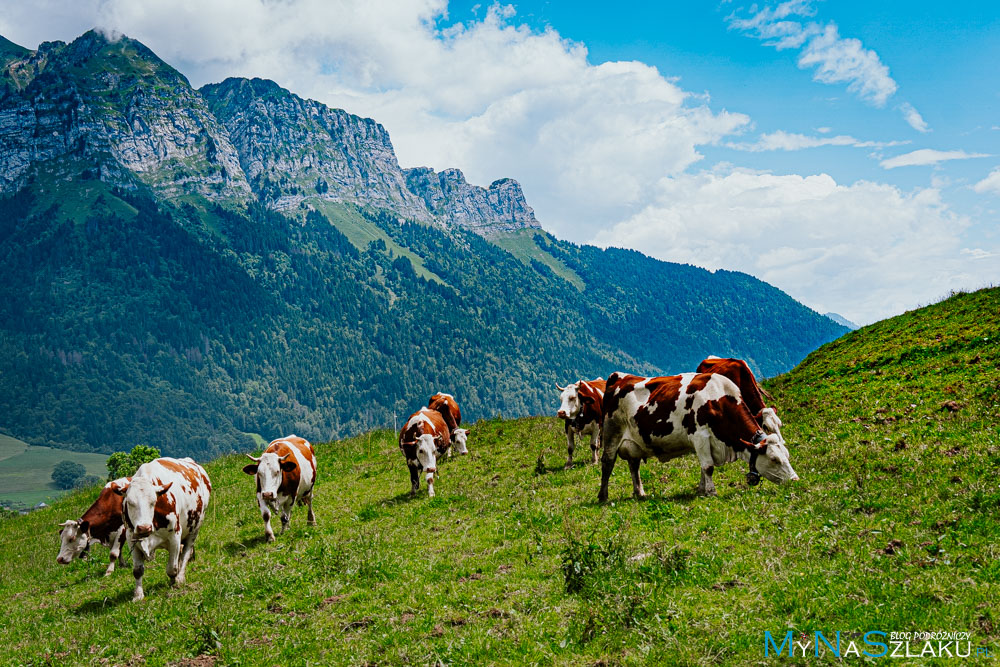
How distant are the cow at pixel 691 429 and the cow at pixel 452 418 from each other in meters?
13.7

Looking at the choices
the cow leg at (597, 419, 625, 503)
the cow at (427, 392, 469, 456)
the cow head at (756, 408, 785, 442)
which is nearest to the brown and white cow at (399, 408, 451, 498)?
the cow at (427, 392, 469, 456)

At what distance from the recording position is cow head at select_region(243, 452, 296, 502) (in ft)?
Answer: 57.2

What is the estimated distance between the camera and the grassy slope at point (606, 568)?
8.08 m

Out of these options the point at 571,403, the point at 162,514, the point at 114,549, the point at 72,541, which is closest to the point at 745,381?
the point at 571,403

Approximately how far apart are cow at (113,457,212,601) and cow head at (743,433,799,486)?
13374 mm

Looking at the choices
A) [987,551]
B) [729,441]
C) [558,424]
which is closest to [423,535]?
[729,441]

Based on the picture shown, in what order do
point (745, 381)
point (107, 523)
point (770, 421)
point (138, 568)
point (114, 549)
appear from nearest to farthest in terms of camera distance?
point (138, 568)
point (770, 421)
point (745, 381)
point (114, 549)
point (107, 523)

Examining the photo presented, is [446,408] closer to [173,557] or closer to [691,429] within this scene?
[173,557]

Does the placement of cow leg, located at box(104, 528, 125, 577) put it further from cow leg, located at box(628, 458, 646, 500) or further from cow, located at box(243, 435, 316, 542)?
cow leg, located at box(628, 458, 646, 500)

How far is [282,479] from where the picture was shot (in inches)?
713

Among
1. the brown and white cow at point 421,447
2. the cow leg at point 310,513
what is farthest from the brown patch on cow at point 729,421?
the cow leg at point 310,513

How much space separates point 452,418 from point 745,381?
18.0m

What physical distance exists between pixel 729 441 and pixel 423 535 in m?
8.05

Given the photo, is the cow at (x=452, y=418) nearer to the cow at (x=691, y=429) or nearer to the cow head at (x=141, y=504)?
the cow at (x=691, y=429)
